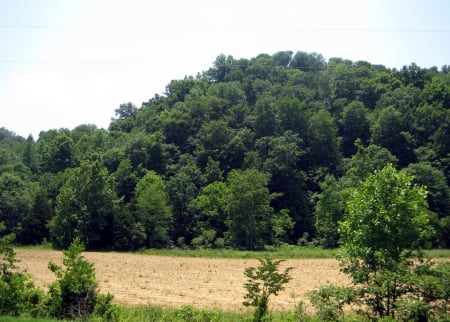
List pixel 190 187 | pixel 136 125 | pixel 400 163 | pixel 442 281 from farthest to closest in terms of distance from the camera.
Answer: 1. pixel 136 125
2. pixel 400 163
3. pixel 190 187
4. pixel 442 281

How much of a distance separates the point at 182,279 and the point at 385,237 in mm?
22219

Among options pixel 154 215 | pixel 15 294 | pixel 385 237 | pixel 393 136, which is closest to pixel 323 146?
pixel 393 136

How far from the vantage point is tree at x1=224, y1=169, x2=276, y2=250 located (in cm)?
5955

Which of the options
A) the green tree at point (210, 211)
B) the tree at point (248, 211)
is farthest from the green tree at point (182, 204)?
the tree at point (248, 211)

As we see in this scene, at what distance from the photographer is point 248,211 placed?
59.9 meters

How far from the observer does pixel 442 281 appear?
12.0 metres

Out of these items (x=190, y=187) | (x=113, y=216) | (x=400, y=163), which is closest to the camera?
(x=113, y=216)

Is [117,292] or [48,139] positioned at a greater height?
[48,139]

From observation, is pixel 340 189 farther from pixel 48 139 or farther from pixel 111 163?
pixel 48 139

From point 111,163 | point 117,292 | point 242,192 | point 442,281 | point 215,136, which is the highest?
point 215,136

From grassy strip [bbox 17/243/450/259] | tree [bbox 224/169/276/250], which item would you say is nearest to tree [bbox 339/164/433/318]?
grassy strip [bbox 17/243/450/259]

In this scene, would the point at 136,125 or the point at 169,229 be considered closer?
the point at 169,229

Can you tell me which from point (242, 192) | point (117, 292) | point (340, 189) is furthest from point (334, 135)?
point (117, 292)

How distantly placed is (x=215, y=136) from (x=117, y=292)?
189 ft
